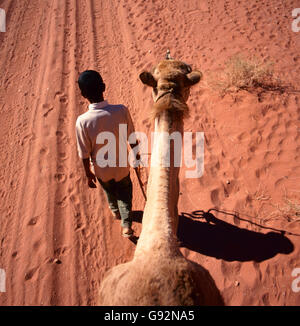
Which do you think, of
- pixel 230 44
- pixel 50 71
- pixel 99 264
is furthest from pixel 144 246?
pixel 230 44

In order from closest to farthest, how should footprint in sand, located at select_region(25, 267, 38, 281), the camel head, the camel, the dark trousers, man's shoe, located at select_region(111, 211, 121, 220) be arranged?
1. the camel
2. the camel head
3. the dark trousers
4. footprint in sand, located at select_region(25, 267, 38, 281)
5. man's shoe, located at select_region(111, 211, 121, 220)

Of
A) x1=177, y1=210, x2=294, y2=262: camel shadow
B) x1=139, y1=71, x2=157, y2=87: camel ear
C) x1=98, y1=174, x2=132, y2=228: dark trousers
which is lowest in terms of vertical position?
x1=177, y1=210, x2=294, y2=262: camel shadow

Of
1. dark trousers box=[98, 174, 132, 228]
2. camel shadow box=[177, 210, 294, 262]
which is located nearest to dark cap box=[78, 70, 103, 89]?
dark trousers box=[98, 174, 132, 228]

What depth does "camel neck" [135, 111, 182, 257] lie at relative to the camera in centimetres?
196

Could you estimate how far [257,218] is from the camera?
381cm

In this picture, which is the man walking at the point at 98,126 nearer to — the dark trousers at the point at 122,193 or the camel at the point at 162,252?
the dark trousers at the point at 122,193

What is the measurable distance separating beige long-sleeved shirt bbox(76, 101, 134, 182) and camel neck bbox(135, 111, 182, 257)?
0.53 metres

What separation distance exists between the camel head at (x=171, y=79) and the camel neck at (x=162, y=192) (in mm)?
231

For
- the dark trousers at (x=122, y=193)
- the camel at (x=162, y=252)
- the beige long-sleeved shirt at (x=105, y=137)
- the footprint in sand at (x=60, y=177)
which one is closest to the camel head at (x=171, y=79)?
the camel at (x=162, y=252)

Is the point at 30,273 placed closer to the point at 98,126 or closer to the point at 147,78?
the point at 98,126

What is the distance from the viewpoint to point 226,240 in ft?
12.0

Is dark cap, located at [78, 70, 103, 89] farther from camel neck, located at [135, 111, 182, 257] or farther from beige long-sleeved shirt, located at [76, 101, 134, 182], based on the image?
camel neck, located at [135, 111, 182, 257]

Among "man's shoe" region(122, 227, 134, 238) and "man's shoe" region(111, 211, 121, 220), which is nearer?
"man's shoe" region(122, 227, 134, 238)

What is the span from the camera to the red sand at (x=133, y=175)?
3391 mm
